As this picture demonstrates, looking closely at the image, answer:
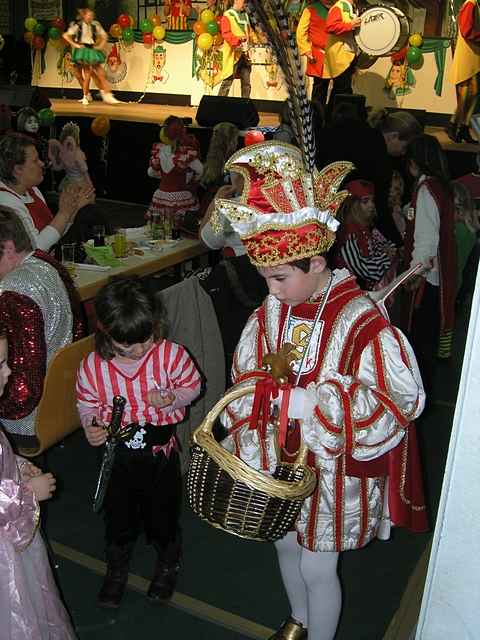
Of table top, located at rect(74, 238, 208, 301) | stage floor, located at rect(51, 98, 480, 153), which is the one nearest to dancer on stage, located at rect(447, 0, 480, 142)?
stage floor, located at rect(51, 98, 480, 153)

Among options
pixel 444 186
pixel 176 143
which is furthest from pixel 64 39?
pixel 444 186

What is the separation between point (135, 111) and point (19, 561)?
43.9 feet

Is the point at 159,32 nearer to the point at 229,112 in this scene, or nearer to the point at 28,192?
the point at 229,112

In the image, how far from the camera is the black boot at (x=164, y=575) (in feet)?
8.25

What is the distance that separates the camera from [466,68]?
33.8 ft

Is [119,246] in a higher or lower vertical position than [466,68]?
lower

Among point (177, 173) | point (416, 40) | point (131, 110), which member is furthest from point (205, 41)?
point (177, 173)

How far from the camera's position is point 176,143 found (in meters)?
6.45

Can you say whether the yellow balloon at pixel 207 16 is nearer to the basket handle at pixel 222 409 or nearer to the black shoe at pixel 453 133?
the black shoe at pixel 453 133

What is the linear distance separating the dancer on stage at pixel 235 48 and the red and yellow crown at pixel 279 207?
1075cm

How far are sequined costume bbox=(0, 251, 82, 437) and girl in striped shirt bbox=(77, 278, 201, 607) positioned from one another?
0.85 ft

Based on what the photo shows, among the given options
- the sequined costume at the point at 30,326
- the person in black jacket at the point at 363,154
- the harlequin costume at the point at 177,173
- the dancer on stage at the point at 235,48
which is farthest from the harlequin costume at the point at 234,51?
the sequined costume at the point at 30,326

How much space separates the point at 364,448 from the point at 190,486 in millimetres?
469

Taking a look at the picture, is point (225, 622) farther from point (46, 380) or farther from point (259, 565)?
point (46, 380)
